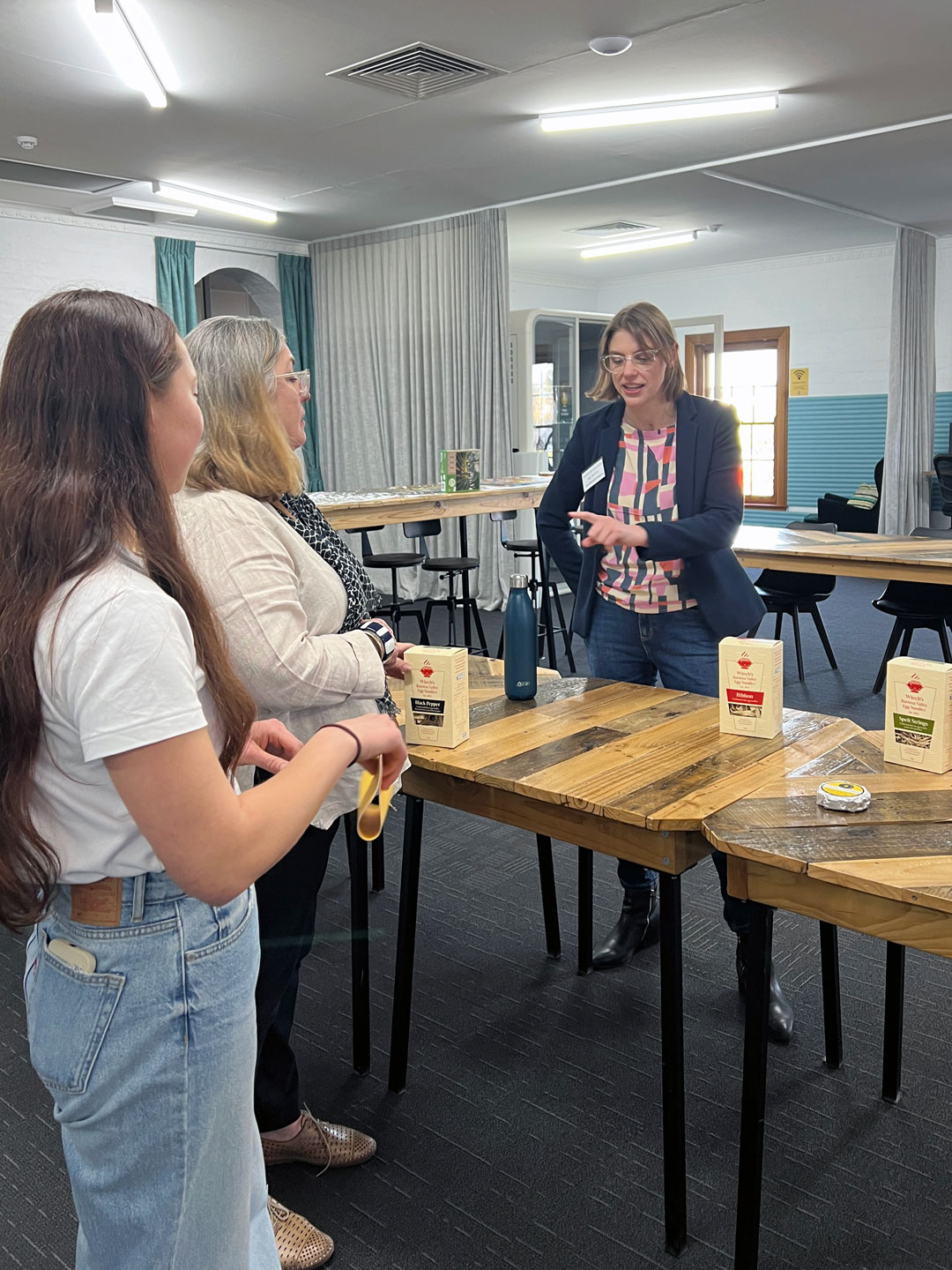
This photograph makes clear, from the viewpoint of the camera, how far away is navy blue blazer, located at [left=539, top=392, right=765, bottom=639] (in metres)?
2.49

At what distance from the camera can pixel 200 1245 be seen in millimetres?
1070

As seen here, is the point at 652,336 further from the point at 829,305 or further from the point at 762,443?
the point at 762,443

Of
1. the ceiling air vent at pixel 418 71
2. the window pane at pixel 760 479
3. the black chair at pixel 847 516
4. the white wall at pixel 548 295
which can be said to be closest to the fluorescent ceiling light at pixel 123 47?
the ceiling air vent at pixel 418 71

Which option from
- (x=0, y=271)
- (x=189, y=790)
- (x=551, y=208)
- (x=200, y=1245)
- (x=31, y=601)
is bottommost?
(x=200, y=1245)

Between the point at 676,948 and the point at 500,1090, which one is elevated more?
the point at 676,948

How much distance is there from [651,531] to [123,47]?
341cm

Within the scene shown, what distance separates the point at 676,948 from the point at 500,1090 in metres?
0.71

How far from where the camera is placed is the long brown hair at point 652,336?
2.52 m

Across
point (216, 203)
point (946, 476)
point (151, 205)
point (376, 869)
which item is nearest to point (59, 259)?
point (151, 205)

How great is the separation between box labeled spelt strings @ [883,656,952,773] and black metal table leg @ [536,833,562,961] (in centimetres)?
105

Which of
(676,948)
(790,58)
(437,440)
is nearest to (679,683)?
(676,948)

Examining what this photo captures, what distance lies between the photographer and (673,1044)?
67.4 inches

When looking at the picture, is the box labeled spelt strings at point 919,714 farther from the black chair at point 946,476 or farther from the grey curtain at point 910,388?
the grey curtain at point 910,388

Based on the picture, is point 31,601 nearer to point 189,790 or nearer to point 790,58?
point 189,790
